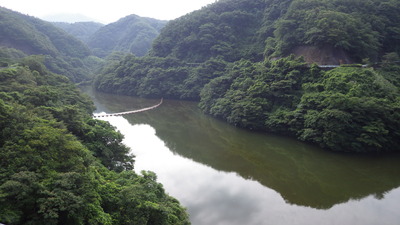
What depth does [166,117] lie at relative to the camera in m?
33.5

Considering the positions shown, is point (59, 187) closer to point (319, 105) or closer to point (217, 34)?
point (319, 105)

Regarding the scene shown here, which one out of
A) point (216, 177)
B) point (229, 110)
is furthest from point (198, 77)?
point (216, 177)

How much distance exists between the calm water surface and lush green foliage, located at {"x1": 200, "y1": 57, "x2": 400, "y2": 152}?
3.64ft

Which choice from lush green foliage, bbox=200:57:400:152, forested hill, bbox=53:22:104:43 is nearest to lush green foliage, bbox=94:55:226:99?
lush green foliage, bbox=200:57:400:152

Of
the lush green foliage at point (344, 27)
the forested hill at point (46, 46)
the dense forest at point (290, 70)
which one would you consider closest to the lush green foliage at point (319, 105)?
the dense forest at point (290, 70)

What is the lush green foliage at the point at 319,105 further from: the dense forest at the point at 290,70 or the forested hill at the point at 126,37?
the forested hill at the point at 126,37

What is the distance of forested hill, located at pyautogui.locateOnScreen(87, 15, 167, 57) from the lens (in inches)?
3730

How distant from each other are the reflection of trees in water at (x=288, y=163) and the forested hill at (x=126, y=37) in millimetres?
70940

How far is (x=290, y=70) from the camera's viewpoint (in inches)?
1093

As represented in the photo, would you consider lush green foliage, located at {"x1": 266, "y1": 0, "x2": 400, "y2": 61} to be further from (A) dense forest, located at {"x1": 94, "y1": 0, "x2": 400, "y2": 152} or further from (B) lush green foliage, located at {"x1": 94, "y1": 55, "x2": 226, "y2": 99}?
(B) lush green foliage, located at {"x1": 94, "y1": 55, "x2": 226, "y2": 99}

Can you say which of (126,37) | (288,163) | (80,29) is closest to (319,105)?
(288,163)

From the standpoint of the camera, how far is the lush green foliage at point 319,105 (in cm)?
1958

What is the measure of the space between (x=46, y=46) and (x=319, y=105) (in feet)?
195

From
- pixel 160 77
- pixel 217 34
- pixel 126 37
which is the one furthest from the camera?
pixel 126 37
